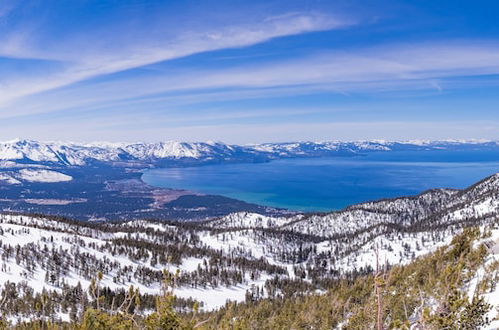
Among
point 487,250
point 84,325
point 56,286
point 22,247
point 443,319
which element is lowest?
point 56,286

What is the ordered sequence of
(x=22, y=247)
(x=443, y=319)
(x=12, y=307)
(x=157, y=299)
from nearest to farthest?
1. (x=157, y=299)
2. (x=443, y=319)
3. (x=12, y=307)
4. (x=22, y=247)

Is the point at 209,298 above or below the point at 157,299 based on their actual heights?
below

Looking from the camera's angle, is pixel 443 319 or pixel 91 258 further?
pixel 91 258

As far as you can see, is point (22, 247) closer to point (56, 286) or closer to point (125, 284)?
point (56, 286)

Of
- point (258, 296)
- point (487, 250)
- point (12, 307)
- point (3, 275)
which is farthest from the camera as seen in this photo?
point (258, 296)

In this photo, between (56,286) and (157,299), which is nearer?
(157,299)

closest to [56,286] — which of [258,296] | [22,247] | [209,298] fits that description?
[22,247]

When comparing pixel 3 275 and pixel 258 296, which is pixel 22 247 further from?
pixel 258 296

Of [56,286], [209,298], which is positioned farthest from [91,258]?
[209,298]

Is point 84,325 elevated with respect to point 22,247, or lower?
elevated
